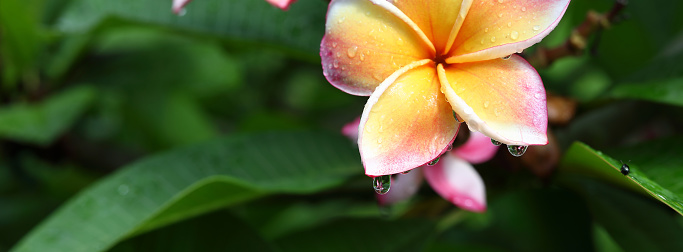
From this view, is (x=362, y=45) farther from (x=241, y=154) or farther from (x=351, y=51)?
(x=241, y=154)

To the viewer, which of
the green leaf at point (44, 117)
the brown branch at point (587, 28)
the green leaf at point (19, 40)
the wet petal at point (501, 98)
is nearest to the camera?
the wet petal at point (501, 98)

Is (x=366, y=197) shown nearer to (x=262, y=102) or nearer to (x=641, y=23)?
(x=641, y=23)

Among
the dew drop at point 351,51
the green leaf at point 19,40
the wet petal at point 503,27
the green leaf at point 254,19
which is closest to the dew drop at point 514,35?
the wet petal at point 503,27

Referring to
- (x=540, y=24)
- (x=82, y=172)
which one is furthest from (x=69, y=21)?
(x=540, y=24)

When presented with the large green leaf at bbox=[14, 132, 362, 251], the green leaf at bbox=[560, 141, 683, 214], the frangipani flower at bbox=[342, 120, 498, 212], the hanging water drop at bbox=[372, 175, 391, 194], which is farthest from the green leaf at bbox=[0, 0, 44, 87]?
the green leaf at bbox=[560, 141, 683, 214]

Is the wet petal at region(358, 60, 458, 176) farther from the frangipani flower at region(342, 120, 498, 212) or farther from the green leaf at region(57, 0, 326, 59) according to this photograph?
the green leaf at region(57, 0, 326, 59)

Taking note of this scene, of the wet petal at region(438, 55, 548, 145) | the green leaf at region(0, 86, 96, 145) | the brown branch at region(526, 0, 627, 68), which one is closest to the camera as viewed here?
the wet petal at region(438, 55, 548, 145)

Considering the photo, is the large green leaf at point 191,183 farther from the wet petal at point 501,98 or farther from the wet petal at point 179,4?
the wet petal at point 501,98
